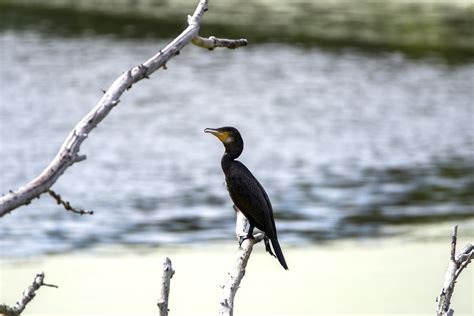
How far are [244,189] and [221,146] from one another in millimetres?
7989

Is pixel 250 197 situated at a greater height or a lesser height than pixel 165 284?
greater

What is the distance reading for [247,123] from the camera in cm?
1207

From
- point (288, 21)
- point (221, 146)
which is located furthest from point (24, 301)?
point (288, 21)

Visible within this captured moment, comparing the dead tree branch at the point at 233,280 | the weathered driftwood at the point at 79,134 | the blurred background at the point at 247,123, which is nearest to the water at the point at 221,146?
the blurred background at the point at 247,123

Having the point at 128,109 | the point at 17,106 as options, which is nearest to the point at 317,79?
the point at 128,109

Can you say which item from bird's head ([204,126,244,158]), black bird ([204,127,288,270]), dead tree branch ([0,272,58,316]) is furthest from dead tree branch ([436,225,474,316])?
dead tree branch ([0,272,58,316])

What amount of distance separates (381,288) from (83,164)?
4.03m

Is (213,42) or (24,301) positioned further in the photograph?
(24,301)

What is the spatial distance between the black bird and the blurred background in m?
4.66

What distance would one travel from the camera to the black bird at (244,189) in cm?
302

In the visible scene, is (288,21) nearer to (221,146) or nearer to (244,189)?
(221,146)

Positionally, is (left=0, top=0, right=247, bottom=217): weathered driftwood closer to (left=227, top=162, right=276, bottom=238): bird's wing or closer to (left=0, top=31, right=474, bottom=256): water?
(left=227, top=162, right=276, bottom=238): bird's wing

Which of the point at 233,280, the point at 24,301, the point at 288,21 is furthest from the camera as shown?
the point at 288,21

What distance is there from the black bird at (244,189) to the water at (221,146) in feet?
15.3
